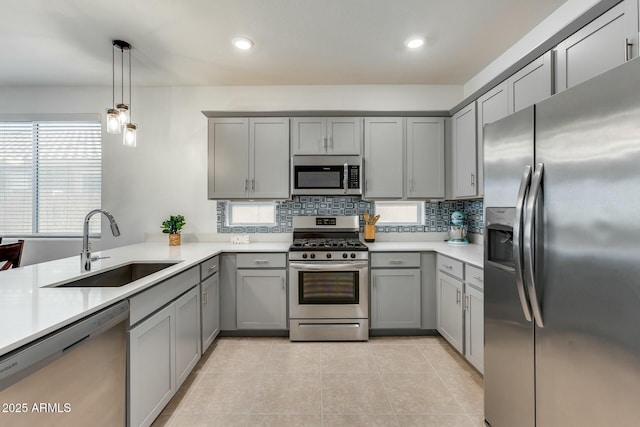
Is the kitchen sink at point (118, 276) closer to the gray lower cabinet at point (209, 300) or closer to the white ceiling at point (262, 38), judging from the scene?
the gray lower cabinet at point (209, 300)

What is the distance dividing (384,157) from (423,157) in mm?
430

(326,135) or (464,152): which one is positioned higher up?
(326,135)

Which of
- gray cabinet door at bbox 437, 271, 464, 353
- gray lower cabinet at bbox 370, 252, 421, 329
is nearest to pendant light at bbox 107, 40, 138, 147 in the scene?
gray lower cabinet at bbox 370, 252, 421, 329

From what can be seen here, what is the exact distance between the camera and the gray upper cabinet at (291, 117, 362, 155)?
3.22 metres

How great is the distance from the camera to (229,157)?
3.23m

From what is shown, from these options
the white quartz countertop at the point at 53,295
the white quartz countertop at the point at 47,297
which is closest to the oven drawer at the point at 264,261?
the white quartz countertop at the point at 53,295

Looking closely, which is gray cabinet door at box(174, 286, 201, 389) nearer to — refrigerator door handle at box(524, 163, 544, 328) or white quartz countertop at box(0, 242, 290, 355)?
white quartz countertop at box(0, 242, 290, 355)

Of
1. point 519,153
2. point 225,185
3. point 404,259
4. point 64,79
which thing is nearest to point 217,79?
point 225,185

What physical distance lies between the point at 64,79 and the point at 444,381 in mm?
4793

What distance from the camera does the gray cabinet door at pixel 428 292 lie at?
3020 millimetres

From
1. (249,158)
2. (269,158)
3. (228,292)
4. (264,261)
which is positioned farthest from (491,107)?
(228,292)

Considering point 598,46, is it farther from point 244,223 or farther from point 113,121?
point 244,223

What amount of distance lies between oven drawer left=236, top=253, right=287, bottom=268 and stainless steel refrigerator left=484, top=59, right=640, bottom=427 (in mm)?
1948

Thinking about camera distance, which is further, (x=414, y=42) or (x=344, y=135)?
(x=344, y=135)
